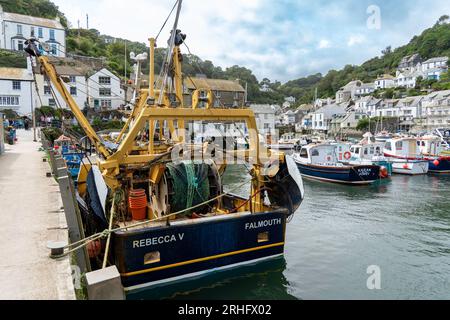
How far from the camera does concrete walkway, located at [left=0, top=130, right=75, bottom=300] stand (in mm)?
5316

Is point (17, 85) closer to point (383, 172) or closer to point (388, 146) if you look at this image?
point (388, 146)

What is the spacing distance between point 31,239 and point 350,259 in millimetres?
8503

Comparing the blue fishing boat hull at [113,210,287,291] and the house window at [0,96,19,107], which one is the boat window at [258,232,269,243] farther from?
the house window at [0,96,19,107]

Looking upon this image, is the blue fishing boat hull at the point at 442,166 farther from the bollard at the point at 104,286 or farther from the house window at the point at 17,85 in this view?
the house window at the point at 17,85

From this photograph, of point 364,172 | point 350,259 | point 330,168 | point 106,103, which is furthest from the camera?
point 106,103

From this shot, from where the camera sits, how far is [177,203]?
9.25 meters

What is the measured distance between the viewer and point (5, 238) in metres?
7.23

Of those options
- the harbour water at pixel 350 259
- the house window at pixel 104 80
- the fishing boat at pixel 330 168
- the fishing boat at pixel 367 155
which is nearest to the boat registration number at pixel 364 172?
the fishing boat at pixel 330 168

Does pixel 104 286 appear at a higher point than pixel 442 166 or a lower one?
higher

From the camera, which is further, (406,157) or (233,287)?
(406,157)

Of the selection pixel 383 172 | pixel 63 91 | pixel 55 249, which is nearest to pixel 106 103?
pixel 383 172

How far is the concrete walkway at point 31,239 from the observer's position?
5316mm

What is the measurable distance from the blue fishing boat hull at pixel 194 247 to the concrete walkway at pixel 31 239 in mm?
1468
